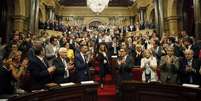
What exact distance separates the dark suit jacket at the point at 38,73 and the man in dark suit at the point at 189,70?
9.04ft

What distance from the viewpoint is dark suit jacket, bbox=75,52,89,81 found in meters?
6.19

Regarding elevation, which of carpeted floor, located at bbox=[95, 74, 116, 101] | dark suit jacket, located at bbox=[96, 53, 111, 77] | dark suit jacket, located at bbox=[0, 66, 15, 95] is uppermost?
dark suit jacket, located at bbox=[96, 53, 111, 77]

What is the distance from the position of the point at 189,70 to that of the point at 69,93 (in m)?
2.65

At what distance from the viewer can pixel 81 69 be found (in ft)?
20.4

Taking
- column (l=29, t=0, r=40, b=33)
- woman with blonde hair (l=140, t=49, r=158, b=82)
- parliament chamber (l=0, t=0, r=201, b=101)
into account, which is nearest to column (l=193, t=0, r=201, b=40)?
parliament chamber (l=0, t=0, r=201, b=101)

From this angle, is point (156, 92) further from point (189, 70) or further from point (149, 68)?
point (149, 68)

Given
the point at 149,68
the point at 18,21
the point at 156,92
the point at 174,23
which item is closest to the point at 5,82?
the point at 156,92

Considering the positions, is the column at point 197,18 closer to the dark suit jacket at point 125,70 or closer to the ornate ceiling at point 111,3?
the dark suit jacket at point 125,70

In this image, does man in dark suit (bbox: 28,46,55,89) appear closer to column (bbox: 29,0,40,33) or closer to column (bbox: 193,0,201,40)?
column (bbox: 193,0,201,40)

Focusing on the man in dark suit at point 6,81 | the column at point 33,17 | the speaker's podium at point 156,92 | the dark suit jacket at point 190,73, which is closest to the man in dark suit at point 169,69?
the dark suit jacket at point 190,73

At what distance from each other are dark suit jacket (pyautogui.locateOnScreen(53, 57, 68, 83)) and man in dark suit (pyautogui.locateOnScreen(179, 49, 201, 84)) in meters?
2.37

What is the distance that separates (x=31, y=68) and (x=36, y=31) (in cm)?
1011

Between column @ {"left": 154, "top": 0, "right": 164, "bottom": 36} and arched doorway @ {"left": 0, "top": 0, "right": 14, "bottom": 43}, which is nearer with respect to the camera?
arched doorway @ {"left": 0, "top": 0, "right": 14, "bottom": 43}

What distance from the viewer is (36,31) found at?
14.7 m
